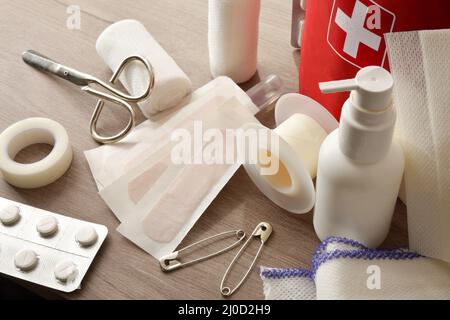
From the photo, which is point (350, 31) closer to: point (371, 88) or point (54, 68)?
point (371, 88)

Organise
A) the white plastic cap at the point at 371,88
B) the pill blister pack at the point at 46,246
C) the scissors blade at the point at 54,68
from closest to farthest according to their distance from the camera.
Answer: the white plastic cap at the point at 371,88, the pill blister pack at the point at 46,246, the scissors blade at the point at 54,68

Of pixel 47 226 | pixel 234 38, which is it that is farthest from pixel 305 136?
pixel 47 226

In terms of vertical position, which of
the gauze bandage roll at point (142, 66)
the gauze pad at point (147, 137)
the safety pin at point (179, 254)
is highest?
the gauze bandage roll at point (142, 66)

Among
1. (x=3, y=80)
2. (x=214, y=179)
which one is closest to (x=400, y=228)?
(x=214, y=179)

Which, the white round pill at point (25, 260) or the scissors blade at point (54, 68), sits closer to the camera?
the white round pill at point (25, 260)

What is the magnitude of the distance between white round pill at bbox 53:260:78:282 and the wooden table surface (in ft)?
0.04

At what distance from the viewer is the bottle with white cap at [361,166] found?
39 cm

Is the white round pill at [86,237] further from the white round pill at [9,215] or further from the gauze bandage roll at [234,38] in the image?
the gauze bandage roll at [234,38]

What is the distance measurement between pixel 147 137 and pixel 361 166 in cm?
23

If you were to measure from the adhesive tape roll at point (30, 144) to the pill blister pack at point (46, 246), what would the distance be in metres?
0.03

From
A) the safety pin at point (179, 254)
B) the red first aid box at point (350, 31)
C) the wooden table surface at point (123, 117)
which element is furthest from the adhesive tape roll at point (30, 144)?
the red first aid box at point (350, 31)

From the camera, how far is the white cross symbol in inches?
17.4

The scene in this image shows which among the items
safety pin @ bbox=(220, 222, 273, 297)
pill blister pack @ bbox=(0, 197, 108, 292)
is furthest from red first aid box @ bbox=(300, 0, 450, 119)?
pill blister pack @ bbox=(0, 197, 108, 292)

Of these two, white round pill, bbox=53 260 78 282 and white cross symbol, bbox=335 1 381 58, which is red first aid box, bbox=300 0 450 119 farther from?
white round pill, bbox=53 260 78 282
